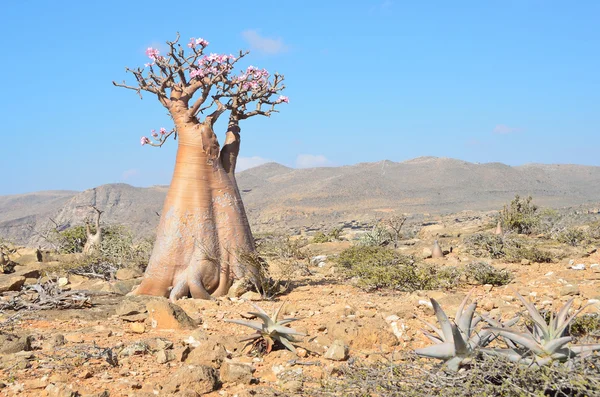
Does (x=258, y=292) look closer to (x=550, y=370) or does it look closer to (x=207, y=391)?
(x=207, y=391)

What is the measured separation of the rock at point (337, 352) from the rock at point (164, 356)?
3.90ft

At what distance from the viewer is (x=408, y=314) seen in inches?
200

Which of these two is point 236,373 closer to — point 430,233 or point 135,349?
point 135,349

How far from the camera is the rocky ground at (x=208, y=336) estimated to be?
3.42 meters

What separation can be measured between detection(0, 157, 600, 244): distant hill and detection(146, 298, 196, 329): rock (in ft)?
78.1

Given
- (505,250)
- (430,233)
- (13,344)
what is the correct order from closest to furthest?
(13,344), (505,250), (430,233)

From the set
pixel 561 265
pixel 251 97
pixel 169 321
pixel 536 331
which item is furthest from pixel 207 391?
pixel 561 265

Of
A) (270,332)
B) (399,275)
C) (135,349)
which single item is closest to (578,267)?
(399,275)

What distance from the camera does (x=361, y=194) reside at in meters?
40.5

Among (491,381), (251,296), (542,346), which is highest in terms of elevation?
(542,346)

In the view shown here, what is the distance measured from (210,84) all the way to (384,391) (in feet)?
17.4

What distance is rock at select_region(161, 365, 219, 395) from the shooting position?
3311 millimetres

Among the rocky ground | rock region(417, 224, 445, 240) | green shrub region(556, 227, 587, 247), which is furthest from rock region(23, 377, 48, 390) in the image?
rock region(417, 224, 445, 240)

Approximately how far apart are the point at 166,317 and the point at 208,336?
615mm
